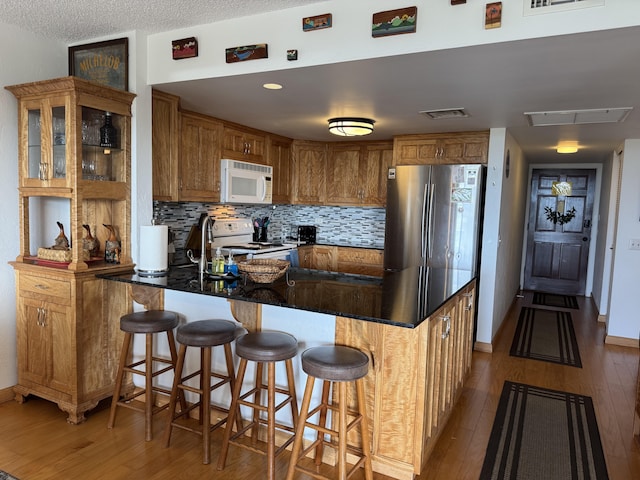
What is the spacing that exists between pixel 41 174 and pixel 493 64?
2.66 metres

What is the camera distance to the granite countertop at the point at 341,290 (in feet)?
6.59

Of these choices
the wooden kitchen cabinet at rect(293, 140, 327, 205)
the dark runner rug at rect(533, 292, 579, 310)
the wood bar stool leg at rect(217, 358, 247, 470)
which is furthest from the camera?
the dark runner rug at rect(533, 292, 579, 310)

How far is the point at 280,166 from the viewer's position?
521cm

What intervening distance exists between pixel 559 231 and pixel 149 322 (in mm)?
6774

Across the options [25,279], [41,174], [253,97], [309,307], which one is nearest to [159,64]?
[253,97]

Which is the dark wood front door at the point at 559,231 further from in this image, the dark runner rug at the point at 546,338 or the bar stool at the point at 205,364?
the bar stool at the point at 205,364

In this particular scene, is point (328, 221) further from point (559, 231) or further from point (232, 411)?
point (559, 231)

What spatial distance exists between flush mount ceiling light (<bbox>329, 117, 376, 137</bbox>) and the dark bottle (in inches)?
68.9

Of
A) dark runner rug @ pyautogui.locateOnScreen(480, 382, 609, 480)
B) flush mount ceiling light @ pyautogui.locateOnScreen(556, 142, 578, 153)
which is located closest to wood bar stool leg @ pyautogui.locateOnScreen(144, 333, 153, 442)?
dark runner rug @ pyautogui.locateOnScreen(480, 382, 609, 480)

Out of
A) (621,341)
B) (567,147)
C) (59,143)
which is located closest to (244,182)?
(59,143)

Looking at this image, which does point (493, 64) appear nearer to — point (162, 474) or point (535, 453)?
point (535, 453)

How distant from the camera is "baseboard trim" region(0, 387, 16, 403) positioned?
2.91 meters

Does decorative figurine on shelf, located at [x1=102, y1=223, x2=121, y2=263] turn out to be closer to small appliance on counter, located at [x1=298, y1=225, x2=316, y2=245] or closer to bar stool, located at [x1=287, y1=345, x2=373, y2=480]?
bar stool, located at [x1=287, y1=345, x2=373, y2=480]

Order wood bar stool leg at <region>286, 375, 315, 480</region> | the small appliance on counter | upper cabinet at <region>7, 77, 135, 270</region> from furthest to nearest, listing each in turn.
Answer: the small appliance on counter
upper cabinet at <region>7, 77, 135, 270</region>
wood bar stool leg at <region>286, 375, 315, 480</region>
